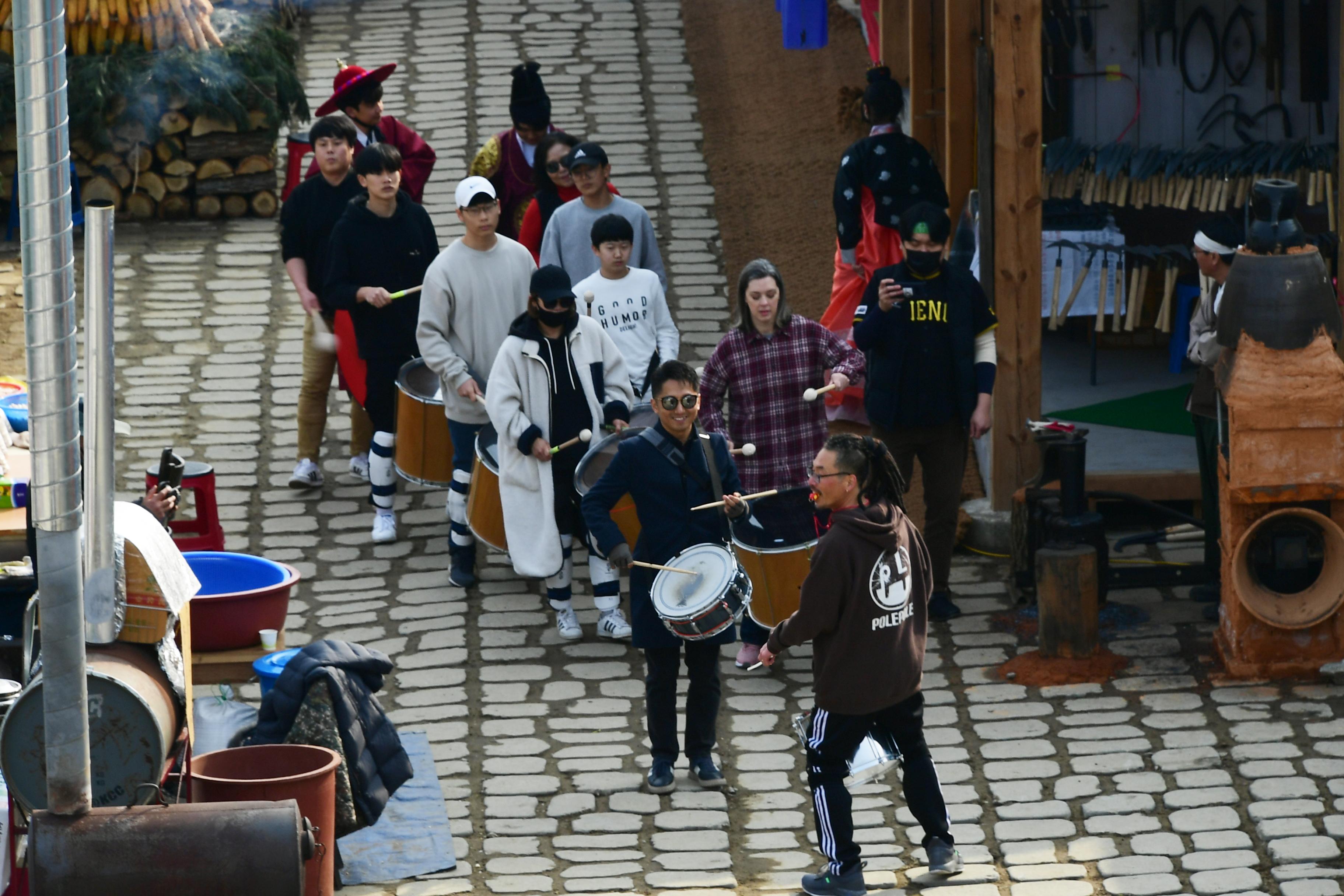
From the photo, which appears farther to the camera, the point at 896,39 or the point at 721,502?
the point at 896,39

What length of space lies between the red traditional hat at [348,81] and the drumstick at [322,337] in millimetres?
1184

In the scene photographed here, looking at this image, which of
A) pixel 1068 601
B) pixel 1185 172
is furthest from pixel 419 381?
pixel 1185 172

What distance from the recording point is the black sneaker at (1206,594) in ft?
29.1

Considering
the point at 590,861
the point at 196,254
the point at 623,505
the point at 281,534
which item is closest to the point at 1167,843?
the point at 590,861

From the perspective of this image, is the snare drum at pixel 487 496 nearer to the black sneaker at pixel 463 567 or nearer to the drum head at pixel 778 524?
the black sneaker at pixel 463 567

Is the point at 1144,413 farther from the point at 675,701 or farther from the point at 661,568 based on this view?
the point at 661,568

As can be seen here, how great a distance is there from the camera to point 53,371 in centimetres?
494

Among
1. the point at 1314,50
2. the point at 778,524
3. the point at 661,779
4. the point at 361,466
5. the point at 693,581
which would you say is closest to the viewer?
the point at 693,581

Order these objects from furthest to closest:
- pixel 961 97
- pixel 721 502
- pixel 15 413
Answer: pixel 961 97 < pixel 15 413 < pixel 721 502

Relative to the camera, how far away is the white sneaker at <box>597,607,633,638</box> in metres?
8.77

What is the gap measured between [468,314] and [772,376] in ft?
5.22

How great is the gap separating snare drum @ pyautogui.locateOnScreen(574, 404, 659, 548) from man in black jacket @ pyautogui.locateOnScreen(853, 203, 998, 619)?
1.04 metres

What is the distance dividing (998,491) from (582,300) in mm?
2233

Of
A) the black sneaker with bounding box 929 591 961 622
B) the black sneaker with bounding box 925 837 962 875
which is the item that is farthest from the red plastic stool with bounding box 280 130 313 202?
the black sneaker with bounding box 925 837 962 875
